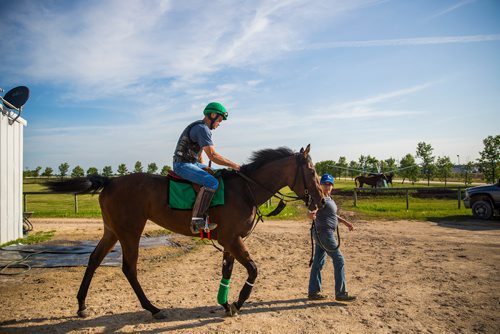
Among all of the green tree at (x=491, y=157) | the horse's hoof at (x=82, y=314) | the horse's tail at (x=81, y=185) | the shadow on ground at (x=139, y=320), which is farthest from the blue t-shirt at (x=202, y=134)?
the green tree at (x=491, y=157)

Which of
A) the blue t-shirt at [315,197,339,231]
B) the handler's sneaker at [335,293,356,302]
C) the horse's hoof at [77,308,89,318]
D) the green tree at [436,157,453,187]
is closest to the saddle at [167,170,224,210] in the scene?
the blue t-shirt at [315,197,339,231]

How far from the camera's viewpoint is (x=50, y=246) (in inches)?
362

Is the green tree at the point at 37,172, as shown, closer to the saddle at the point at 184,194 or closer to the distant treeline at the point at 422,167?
the distant treeline at the point at 422,167

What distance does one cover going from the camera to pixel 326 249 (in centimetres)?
545

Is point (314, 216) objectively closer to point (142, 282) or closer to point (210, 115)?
point (210, 115)

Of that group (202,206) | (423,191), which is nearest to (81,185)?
(202,206)

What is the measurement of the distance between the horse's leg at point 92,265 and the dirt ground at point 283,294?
19cm

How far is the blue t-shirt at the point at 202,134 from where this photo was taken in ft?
15.5

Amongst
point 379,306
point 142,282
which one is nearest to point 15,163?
point 142,282

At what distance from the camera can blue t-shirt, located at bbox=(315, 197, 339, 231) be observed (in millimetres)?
5543

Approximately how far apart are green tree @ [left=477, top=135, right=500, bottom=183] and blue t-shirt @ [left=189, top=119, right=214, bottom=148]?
30520 millimetres

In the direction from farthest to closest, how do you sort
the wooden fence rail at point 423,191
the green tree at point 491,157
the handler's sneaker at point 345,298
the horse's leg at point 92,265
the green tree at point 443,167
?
the green tree at point 443,167 → the green tree at point 491,157 → the wooden fence rail at point 423,191 → the handler's sneaker at point 345,298 → the horse's leg at point 92,265

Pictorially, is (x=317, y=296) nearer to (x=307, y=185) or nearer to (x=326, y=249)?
(x=326, y=249)

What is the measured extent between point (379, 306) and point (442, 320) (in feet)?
2.89
